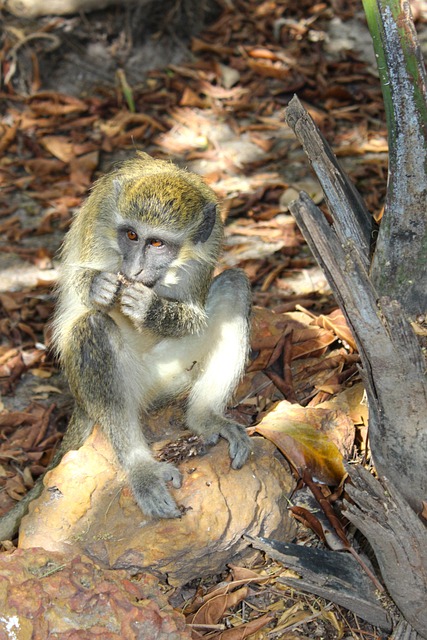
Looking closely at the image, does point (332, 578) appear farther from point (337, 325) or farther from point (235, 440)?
point (337, 325)

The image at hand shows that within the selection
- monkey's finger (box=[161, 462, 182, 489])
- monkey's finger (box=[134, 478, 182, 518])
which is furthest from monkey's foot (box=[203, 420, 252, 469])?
monkey's finger (box=[134, 478, 182, 518])

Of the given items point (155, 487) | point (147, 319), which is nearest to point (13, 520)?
point (155, 487)

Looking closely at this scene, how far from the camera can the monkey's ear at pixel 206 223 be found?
448cm

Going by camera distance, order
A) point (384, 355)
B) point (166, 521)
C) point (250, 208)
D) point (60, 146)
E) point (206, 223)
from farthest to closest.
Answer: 1. point (60, 146)
2. point (250, 208)
3. point (206, 223)
4. point (166, 521)
5. point (384, 355)

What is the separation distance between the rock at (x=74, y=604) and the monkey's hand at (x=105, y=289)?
49.3 inches

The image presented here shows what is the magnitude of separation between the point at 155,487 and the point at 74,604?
837 mm

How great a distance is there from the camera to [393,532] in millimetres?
3371

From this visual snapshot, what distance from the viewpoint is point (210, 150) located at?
8.11 m

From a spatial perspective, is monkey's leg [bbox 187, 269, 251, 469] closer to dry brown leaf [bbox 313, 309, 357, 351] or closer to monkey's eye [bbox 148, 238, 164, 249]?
monkey's eye [bbox 148, 238, 164, 249]

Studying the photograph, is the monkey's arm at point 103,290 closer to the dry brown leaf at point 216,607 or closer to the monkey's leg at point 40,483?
the monkey's leg at point 40,483

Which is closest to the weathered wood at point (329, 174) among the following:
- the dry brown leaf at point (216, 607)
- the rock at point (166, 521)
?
the rock at point (166, 521)

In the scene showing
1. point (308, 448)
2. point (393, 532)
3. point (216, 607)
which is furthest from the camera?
point (308, 448)

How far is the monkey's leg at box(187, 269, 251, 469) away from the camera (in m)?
4.53

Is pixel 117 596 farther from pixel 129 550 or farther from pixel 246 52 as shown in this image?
pixel 246 52
